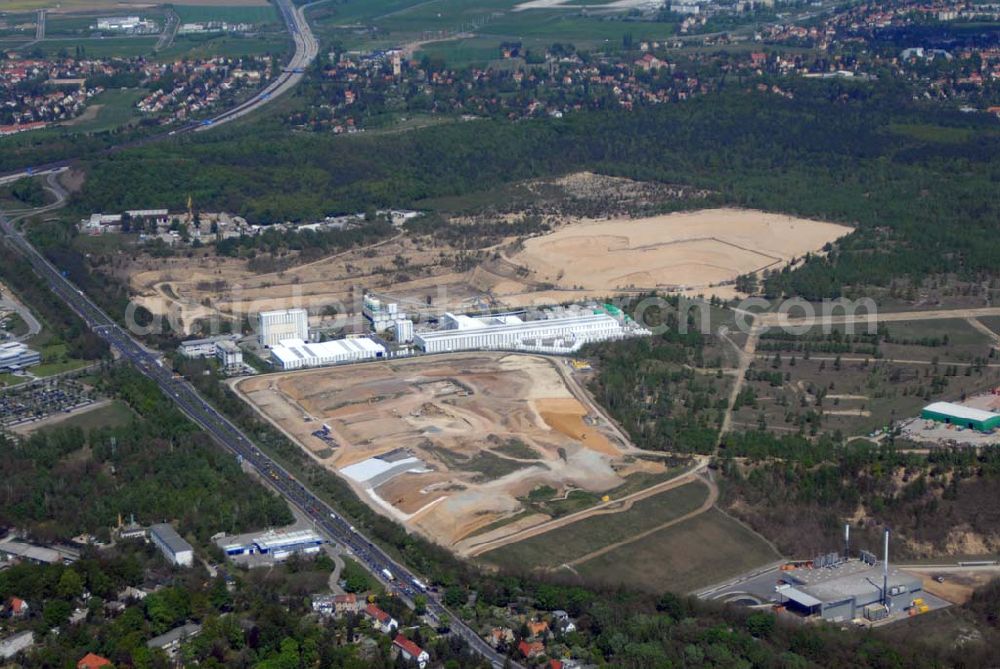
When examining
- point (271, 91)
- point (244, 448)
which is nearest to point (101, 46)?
point (271, 91)

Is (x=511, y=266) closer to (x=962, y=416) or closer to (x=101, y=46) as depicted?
(x=962, y=416)

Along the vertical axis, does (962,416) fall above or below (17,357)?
below

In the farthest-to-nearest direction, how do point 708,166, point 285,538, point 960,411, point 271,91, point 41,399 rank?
point 271,91
point 708,166
point 41,399
point 960,411
point 285,538

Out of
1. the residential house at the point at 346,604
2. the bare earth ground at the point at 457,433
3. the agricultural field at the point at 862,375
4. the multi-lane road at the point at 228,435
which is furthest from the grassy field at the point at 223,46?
the residential house at the point at 346,604

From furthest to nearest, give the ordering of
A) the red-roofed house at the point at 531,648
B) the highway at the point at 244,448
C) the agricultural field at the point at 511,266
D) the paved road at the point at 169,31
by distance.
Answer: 1. the paved road at the point at 169,31
2. the agricultural field at the point at 511,266
3. the highway at the point at 244,448
4. the red-roofed house at the point at 531,648

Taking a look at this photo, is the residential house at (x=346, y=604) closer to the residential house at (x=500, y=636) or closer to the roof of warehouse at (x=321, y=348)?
the residential house at (x=500, y=636)

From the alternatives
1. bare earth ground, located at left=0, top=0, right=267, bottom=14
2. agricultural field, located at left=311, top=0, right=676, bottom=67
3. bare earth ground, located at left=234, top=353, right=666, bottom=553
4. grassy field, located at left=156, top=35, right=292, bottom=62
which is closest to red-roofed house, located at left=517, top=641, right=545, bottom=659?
bare earth ground, located at left=234, top=353, right=666, bottom=553

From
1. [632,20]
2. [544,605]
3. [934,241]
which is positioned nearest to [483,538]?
[544,605]
